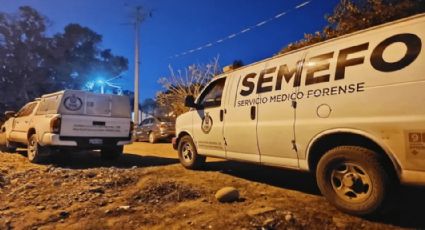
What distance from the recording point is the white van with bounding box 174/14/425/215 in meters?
3.41

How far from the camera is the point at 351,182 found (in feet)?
12.7

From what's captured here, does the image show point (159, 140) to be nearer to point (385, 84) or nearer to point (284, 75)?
point (284, 75)

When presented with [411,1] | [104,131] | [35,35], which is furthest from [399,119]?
[35,35]

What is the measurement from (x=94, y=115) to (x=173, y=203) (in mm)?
5409

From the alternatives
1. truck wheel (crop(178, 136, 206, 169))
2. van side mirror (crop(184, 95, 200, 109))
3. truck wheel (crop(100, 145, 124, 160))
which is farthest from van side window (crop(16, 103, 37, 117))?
van side mirror (crop(184, 95, 200, 109))

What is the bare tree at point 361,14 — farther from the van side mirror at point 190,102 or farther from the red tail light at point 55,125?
the red tail light at point 55,125

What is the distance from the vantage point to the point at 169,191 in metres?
4.91

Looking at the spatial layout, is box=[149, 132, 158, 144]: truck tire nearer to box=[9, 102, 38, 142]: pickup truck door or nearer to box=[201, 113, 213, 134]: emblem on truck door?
box=[9, 102, 38, 142]: pickup truck door

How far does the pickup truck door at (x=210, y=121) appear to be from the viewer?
6289 mm

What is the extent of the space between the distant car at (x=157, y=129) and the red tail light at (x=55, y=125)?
29.1 feet

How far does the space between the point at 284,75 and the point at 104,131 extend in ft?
19.2

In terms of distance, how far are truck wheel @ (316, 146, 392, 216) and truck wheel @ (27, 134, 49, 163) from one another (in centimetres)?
731

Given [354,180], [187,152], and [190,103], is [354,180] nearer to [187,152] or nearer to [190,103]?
[190,103]

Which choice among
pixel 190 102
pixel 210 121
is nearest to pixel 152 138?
pixel 190 102
